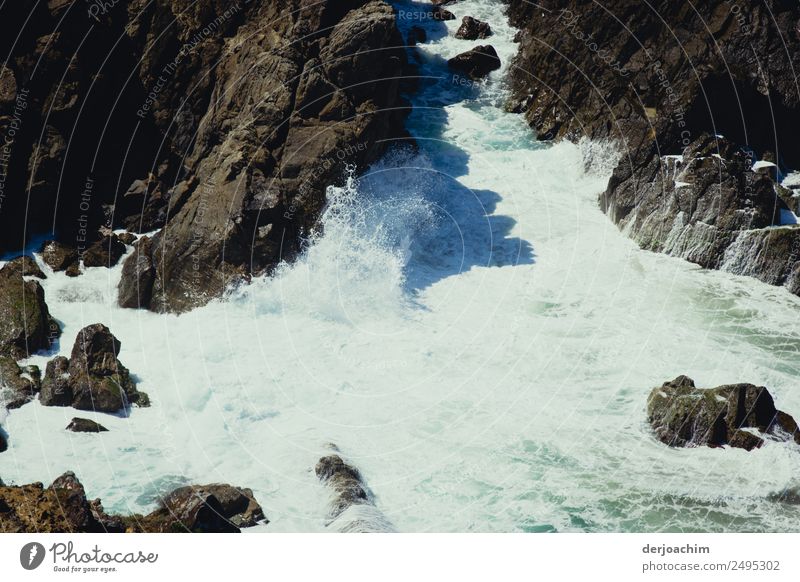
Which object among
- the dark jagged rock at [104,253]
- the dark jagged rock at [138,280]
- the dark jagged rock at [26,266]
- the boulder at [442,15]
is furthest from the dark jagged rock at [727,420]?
the boulder at [442,15]

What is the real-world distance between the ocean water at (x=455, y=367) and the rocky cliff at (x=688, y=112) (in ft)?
4.38

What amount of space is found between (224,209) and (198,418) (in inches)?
360

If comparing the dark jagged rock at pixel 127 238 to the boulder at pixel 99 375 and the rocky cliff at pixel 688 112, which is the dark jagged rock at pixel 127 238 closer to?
the boulder at pixel 99 375

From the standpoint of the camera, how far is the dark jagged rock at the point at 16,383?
3284 centimetres

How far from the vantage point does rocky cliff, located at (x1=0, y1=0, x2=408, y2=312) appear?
39.2 m

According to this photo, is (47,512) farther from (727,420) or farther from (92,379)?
(727,420)

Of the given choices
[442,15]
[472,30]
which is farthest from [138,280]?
[442,15]

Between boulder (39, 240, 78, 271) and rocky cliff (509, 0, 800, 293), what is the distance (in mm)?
21585

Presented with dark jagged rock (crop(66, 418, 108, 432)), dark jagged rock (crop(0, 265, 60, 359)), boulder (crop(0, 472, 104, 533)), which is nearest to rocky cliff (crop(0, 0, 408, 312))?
dark jagged rock (crop(0, 265, 60, 359))

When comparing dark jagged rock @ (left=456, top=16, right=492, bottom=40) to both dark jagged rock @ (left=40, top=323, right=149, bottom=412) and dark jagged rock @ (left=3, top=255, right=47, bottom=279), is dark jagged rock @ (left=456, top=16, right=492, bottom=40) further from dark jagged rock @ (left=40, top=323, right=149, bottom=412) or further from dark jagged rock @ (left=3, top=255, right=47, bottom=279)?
dark jagged rock @ (left=40, top=323, right=149, bottom=412)

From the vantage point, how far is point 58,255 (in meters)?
40.6

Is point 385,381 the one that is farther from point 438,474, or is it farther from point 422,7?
point 422,7

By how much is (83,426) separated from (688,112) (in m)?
27.6

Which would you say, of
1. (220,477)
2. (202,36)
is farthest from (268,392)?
(202,36)
